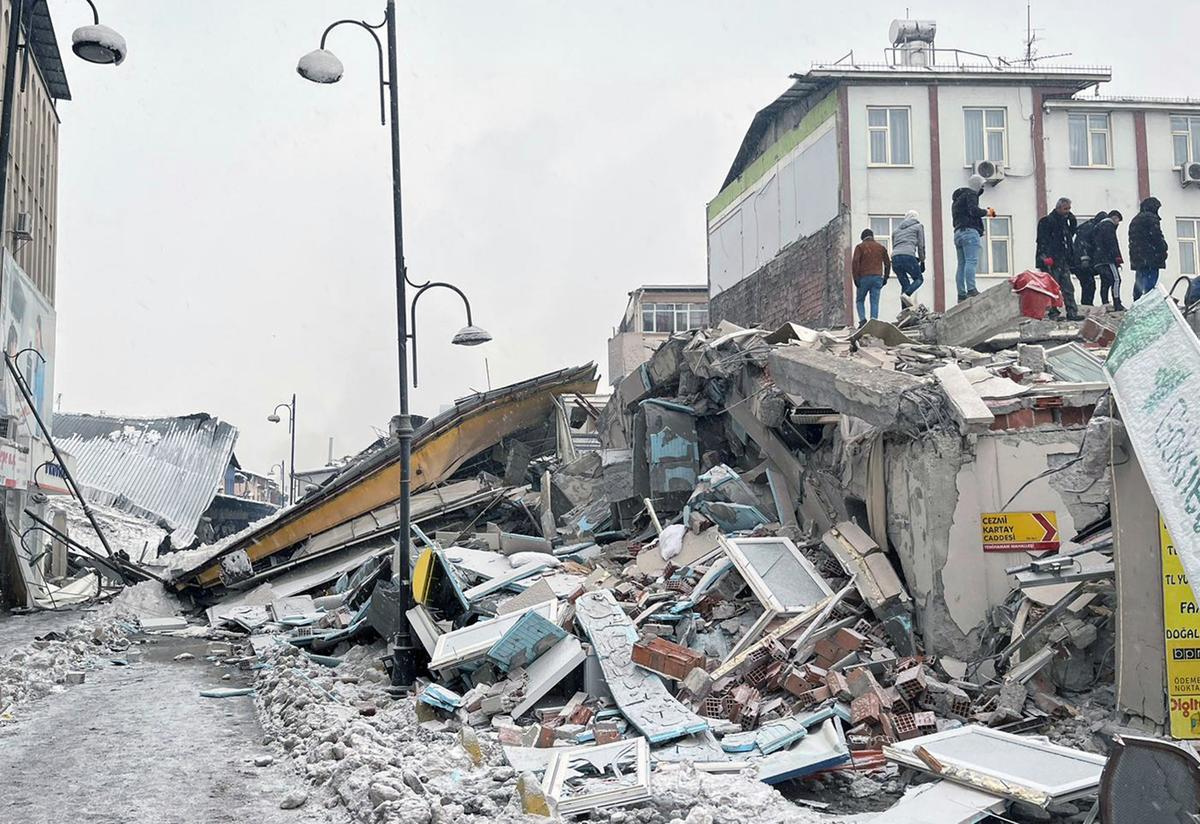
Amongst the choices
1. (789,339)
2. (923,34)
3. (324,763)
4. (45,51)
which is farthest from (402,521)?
(923,34)

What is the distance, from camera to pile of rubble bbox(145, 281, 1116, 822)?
22.0 ft

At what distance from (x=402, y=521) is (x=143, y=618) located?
27.7ft

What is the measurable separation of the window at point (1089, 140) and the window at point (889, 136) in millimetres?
4776

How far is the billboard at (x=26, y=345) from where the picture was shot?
815 inches

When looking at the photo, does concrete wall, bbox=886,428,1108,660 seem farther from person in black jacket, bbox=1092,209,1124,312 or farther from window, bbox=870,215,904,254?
window, bbox=870,215,904,254

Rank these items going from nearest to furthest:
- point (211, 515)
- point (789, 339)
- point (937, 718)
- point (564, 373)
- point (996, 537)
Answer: point (937, 718)
point (996, 537)
point (789, 339)
point (564, 373)
point (211, 515)

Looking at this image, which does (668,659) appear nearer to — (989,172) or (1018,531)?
(1018,531)

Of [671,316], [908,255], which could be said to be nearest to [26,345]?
[908,255]

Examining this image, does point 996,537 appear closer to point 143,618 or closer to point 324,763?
point 324,763

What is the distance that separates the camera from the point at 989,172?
94.2ft

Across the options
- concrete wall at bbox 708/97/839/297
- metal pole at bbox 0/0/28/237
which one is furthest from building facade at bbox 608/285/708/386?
metal pole at bbox 0/0/28/237

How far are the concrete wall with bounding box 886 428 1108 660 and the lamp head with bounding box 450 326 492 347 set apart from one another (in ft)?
17.9

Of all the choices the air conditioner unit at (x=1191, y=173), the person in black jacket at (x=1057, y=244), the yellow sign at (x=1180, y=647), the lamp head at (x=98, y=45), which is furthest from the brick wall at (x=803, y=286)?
the yellow sign at (x=1180, y=647)

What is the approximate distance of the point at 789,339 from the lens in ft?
41.4
